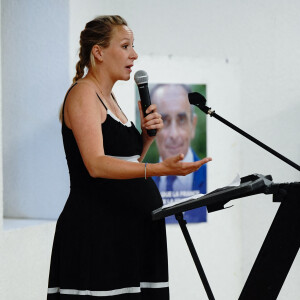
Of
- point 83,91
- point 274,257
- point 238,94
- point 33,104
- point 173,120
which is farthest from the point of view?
point 238,94

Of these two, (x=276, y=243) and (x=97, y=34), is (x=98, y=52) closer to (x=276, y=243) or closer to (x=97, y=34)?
(x=97, y=34)

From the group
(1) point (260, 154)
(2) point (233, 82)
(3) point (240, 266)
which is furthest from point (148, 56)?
(3) point (240, 266)

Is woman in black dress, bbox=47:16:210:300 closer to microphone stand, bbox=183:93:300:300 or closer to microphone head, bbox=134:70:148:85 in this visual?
microphone head, bbox=134:70:148:85

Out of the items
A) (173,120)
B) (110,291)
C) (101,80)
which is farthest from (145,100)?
(173,120)

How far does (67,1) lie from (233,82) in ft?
3.80

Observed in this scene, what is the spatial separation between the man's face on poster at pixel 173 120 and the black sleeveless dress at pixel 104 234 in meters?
1.62

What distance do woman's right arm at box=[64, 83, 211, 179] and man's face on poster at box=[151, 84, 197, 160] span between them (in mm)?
1675

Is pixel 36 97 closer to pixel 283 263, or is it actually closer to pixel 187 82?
pixel 187 82

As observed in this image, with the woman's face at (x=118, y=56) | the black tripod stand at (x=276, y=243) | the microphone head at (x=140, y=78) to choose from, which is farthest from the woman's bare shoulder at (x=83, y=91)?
the black tripod stand at (x=276, y=243)

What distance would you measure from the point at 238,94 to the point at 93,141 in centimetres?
208

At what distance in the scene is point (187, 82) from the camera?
11.3 feet

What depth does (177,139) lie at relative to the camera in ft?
11.1

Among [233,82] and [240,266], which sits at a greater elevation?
[233,82]

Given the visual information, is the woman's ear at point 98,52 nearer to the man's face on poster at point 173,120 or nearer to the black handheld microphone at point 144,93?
the black handheld microphone at point 144,93
